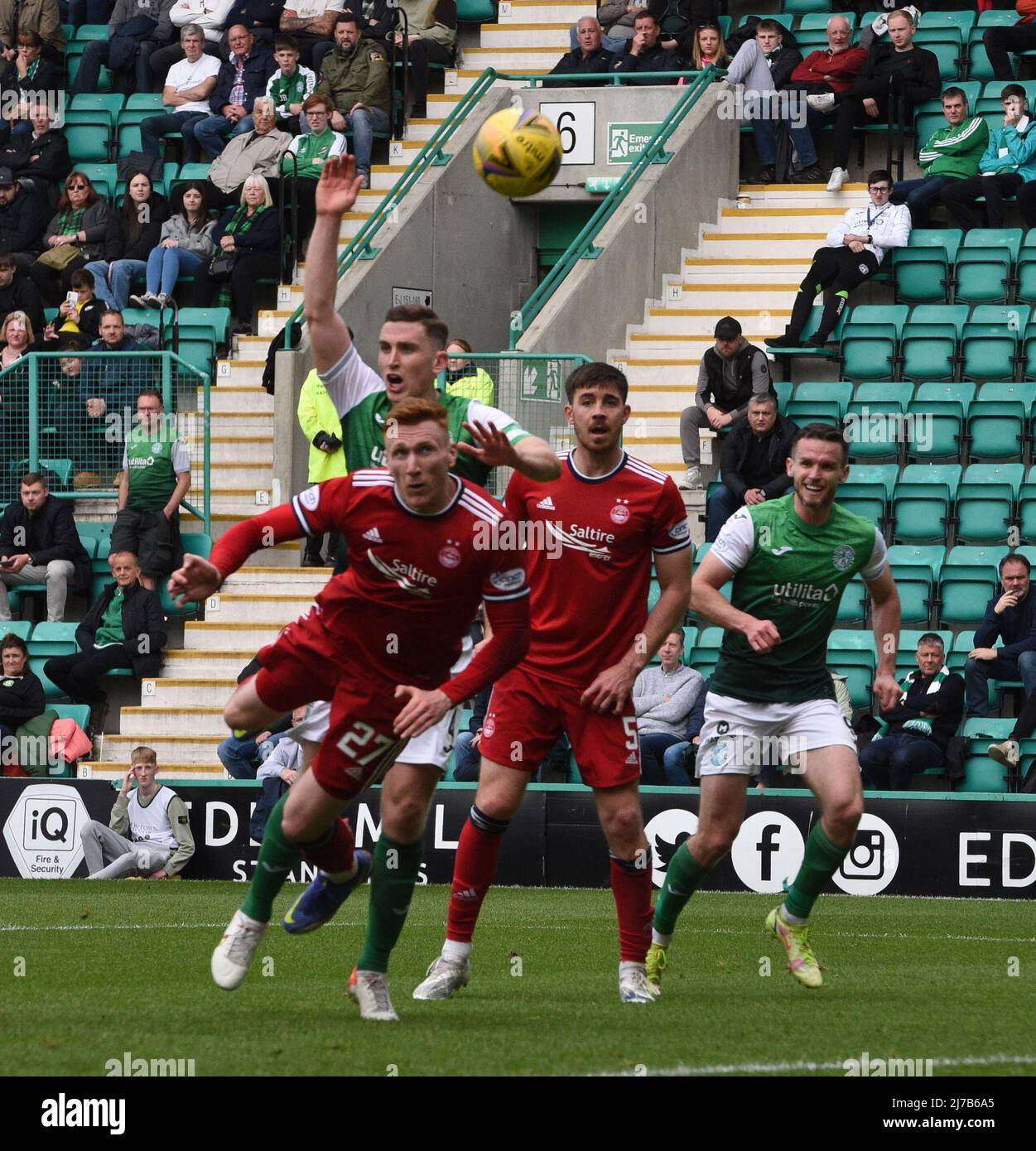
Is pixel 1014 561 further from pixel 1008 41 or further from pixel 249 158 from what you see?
pixel 249 158

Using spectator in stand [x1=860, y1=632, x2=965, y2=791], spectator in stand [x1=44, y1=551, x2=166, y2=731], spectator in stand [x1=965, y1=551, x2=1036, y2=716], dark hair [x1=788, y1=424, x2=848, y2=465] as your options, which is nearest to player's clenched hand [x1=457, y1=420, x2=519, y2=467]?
dark hair [x1=788, y1=424, x2=848, y2=465]

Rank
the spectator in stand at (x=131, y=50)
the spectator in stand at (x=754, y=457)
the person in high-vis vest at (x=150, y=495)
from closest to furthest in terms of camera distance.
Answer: the spectator in stand at (x=754, y=457) < the person in high-vis vest at (x=150, y=495) < the spectator in stand at (x=131, y=50)

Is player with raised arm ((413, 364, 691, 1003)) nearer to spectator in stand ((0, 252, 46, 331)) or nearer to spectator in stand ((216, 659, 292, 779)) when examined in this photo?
spectator in stand ((216, 659, 292, 779))

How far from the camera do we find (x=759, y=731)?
27.7 ft

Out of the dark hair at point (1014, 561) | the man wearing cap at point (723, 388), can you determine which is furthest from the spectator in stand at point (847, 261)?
the dark hair at point (1014, 561)

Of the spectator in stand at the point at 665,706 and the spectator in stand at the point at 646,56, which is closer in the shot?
the spectator in stand at the point at 665,706

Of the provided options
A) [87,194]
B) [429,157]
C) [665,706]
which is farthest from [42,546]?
[665,706]

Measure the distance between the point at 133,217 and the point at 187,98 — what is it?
213 centimetres

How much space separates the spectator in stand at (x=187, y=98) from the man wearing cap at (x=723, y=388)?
273 inches

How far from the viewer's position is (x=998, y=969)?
29.2ft

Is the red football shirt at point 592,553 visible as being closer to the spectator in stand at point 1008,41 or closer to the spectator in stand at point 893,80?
the spectator in stand at point 893,80

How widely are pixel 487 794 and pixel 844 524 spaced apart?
1.95 m

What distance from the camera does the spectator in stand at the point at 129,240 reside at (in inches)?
782
